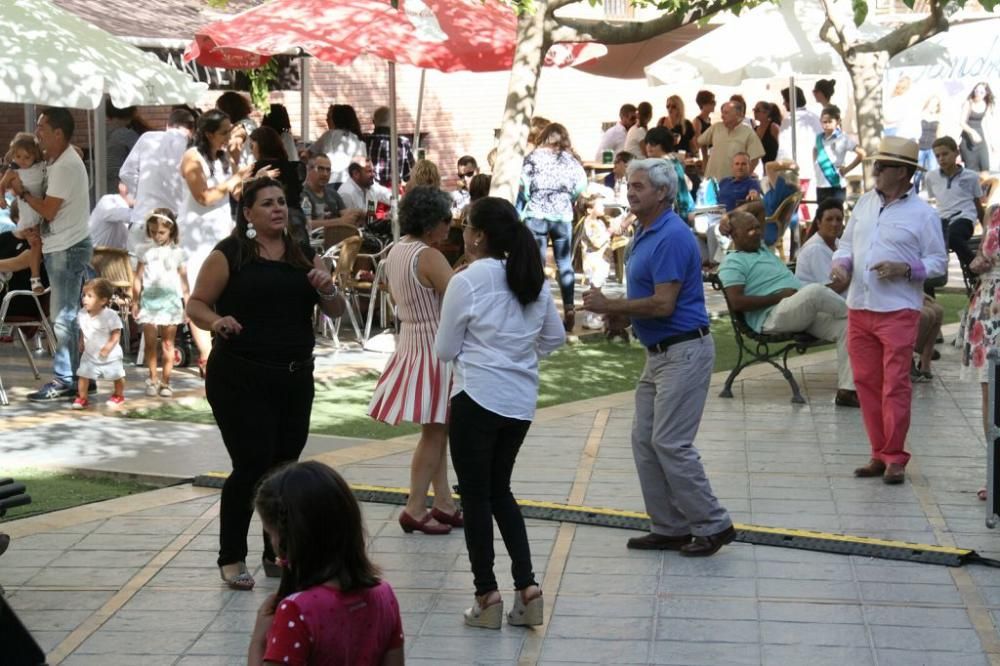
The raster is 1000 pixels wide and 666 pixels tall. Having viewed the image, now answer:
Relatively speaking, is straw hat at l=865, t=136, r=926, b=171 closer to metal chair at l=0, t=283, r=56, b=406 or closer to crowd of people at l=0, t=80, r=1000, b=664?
crowd of people at l=0, t=80, r=1000, b=664

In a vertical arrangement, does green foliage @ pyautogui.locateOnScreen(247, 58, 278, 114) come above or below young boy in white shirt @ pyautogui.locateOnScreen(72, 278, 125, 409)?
above

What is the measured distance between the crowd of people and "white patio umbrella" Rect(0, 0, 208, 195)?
346mm

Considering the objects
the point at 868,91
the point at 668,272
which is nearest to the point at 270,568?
the point at 668,272

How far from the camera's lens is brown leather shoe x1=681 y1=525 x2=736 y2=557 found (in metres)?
7.30

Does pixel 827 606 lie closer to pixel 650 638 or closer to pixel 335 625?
pixel 650 638

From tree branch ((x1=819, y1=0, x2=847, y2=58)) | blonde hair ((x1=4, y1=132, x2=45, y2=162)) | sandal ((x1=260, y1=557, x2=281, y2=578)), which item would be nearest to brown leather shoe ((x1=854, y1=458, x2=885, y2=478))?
sandal ((x1=260, y1=557, x2=281, y2=578))

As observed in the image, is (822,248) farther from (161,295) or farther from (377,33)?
(161,295)

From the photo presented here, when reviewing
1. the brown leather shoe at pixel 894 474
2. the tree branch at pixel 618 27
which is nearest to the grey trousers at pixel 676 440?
the brown leather shoe at pixel 894 474

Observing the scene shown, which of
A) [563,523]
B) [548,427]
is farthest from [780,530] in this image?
[548,427]

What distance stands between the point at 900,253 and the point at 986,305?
593 millimetres

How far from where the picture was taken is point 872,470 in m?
9.02

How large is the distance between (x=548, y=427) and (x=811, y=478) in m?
2.15

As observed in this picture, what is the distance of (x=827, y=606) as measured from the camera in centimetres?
658

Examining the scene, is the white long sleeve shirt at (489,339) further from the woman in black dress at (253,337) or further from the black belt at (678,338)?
the black belt at (678,338)
